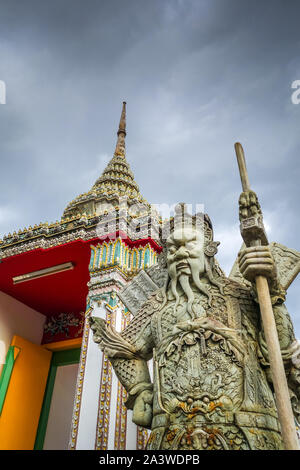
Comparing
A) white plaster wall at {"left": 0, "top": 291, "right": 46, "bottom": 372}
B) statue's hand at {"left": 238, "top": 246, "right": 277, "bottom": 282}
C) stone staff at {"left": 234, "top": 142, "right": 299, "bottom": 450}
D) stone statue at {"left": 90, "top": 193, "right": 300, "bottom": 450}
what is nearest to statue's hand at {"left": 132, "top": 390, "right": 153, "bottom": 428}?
stone statue at {"left": 90, "top": 193, "right": 300, "bottom": 450}

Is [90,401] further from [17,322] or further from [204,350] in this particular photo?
[17,322]

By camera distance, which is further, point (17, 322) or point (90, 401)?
point (17, 322)

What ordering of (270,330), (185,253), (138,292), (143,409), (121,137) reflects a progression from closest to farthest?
(270,330)
(143,409)
(185,253)
(138,292)
(121,137)

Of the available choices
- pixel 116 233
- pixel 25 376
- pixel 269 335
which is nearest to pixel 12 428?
pixel 25 376

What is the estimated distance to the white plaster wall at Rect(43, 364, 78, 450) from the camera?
7.00 metres

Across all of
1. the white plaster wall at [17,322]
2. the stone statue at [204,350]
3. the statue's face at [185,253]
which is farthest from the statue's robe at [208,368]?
the white plaster wall at [17,322]

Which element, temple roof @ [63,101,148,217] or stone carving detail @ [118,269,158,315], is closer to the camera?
stone carving detail @ [118,269,158,315]

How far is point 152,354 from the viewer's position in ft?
9.14

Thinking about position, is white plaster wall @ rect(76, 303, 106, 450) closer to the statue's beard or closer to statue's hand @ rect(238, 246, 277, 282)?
the statue's beard

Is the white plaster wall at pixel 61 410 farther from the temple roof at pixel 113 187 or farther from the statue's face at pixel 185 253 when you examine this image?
the statue's face at pixel 185 253

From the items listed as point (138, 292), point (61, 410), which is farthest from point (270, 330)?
point (61, 410)

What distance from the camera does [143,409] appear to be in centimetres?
243

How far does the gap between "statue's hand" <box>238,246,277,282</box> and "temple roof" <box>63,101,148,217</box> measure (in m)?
5.33

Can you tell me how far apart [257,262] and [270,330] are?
0.43m
